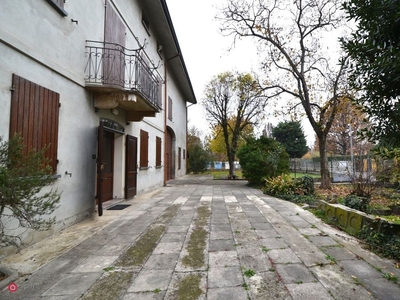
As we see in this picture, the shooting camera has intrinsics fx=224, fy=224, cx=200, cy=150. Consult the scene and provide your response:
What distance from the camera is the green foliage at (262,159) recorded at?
35.3 ft

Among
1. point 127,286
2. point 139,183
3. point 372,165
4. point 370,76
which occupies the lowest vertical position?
point 127,286

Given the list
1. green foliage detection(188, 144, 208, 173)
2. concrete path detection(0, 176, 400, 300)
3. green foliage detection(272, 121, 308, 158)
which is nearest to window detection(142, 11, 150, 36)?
concrete path detection(0, 176, 400, 300)

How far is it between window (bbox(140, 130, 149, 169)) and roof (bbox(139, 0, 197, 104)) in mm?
5018

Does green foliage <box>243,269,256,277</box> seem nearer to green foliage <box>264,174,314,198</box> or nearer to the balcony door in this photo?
the balcony door

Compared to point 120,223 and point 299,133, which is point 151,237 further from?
point 299,133

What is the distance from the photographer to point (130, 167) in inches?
291

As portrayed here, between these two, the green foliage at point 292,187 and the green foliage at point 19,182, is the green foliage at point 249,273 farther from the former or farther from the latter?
the green foliage at point 292,187

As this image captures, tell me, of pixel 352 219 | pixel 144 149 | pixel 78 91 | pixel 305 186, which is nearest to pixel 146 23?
pixel 144 149

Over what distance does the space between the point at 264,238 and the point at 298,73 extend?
29.0 feet

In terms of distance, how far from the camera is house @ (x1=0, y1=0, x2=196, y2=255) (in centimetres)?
332

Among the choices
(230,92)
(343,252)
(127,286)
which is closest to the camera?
(127,286)

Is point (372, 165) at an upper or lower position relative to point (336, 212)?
upper

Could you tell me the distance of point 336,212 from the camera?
4.67 metres

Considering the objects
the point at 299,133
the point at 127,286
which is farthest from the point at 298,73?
the point at 299,133
